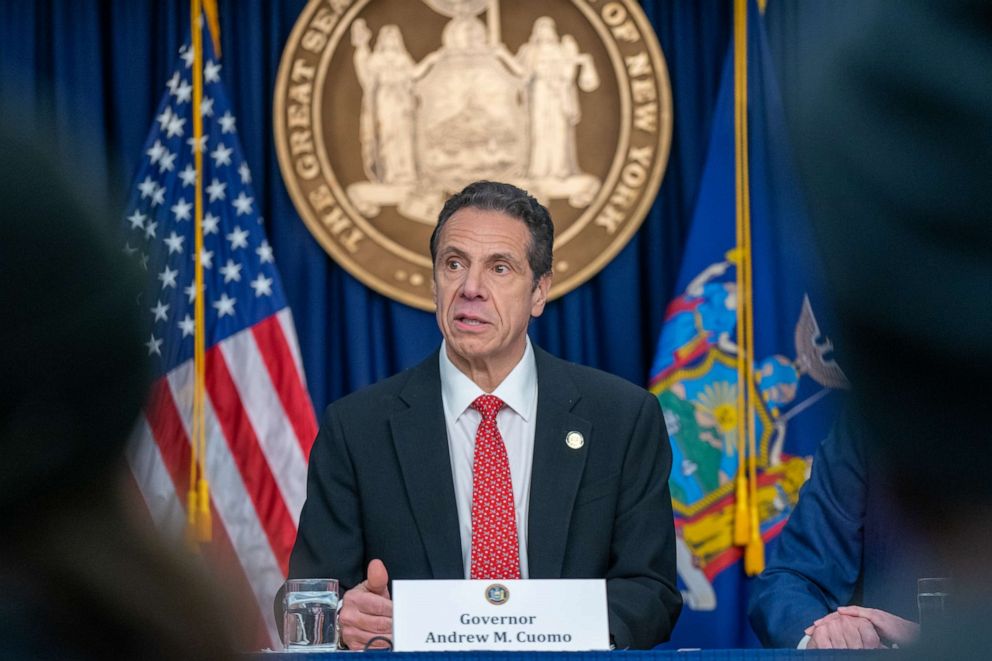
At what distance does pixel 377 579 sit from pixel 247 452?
213 cm

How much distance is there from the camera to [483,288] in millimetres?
3125

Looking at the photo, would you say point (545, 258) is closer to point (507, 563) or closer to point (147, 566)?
point (507, 563)

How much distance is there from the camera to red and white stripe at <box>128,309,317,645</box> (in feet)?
14.7

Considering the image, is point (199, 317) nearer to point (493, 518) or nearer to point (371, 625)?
point (493, 518)

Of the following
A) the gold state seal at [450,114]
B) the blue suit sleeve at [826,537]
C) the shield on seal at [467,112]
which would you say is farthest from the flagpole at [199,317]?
the blue suit sleeve at [826,537]

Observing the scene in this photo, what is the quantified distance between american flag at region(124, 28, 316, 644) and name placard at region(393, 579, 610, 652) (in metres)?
2.27

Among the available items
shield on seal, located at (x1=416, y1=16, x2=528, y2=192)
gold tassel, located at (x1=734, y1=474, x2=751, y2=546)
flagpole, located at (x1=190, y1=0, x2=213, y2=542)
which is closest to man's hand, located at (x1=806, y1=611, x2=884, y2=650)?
gold tassel, located at (x1=734, y1=474, x2=751, y2=546)

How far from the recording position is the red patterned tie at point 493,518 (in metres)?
2.88

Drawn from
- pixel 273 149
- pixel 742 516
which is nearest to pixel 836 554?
pixel 742 516

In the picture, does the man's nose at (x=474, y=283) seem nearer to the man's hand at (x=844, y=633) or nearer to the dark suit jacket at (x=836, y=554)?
the dark suit jacket at (x=836, y=554)

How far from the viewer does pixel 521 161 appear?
4781 mm

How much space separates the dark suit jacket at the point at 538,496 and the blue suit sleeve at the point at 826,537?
226 millimetres

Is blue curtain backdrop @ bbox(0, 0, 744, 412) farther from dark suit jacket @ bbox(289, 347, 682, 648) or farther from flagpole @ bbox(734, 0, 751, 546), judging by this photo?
dark suit jacket @ bbox(289, 347, 682, 648)

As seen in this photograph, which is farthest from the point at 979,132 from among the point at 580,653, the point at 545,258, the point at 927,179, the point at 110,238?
the point at 545,258
